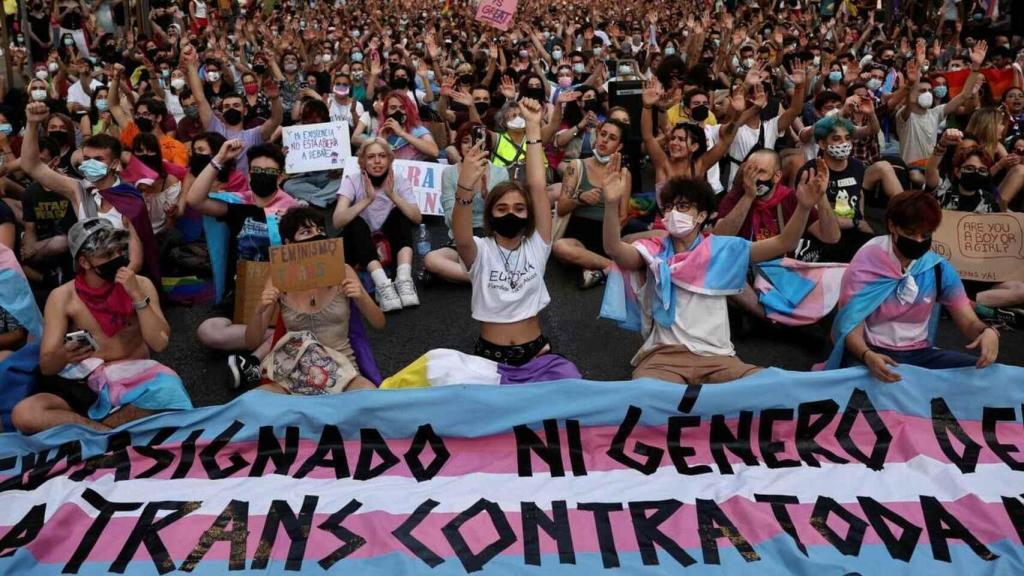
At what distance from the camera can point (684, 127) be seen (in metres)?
7.04

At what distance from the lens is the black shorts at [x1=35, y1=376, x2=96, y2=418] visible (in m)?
4.50

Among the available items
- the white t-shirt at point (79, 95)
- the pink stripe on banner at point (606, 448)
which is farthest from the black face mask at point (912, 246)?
the white t-shirt at point (79, 95)

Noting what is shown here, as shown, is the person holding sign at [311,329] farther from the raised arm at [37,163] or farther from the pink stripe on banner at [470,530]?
the raised arm at [37,163]

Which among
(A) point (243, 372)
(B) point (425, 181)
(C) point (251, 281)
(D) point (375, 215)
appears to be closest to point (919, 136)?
(B) point (425, 181)

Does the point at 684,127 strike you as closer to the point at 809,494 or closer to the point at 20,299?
the point at 809,494

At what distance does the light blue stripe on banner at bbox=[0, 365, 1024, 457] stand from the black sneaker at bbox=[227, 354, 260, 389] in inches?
54.7

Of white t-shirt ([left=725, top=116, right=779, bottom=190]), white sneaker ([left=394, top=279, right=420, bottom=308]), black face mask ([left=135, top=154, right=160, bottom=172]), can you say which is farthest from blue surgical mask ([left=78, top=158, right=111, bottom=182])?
white t-shirt ([left=725, top=116, right=779, bottom=190])

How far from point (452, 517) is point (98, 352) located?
2200 mm

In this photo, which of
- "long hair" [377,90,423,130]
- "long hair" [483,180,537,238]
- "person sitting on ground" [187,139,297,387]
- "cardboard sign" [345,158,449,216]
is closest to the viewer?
"long hair" [483,180,537,238]

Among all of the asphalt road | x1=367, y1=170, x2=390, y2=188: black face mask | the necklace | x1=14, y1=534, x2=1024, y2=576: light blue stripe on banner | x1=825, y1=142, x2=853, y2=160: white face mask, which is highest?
x1=825, y1=142, x2=853, y2=160: white face mask

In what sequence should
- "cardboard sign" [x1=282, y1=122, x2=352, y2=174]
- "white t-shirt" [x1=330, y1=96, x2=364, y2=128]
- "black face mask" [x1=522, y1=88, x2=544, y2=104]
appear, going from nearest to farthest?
"cardboard sign" [x1=282, y1=122, x2=352, y2=174] < "black face mask" [x1=522, y1=88, x2=544, y2=104] < "white t-shirt" [x1=330, y1=96, x2=364, y2=128]

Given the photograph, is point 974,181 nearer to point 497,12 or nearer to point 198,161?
point 198,161

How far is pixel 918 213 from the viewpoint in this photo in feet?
14.4

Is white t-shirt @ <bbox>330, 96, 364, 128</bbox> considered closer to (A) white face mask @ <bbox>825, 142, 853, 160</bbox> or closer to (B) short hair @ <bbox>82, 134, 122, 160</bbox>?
(B) short hair @ <bbox>82, 134, 122, 160</bbox>
